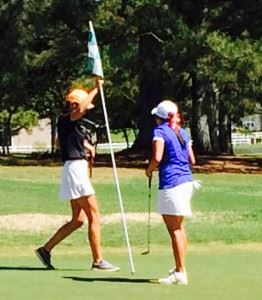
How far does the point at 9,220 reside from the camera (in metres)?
17.5

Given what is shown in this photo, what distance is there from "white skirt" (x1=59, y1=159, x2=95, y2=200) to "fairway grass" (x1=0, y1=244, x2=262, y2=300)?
86 cm

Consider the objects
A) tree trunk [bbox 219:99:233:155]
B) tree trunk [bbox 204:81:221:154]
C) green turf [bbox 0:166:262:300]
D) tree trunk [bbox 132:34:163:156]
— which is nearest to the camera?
green turf [bbox 0:166:262:300]

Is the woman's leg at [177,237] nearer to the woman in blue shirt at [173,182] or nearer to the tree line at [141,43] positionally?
the woman in blue shirt at [173,182]

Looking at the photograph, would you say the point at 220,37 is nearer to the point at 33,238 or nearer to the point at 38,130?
the point at 33,238

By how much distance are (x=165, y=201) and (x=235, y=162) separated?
101ft

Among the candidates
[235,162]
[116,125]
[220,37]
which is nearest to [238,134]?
[116,125]

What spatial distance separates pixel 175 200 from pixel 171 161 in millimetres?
404

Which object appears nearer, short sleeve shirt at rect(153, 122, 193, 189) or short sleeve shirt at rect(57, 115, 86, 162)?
short sleeve shirt at rect(153, 122, 193, 189)

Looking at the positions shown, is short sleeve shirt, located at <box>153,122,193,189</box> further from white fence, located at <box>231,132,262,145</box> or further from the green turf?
white fence, located at <box>231,132,262,145</box>

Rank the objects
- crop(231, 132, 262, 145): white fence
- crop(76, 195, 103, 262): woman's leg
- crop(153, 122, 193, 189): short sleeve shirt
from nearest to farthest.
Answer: crop(153, 122, 193, 189): short sleeve shirt < crop(76, 195, 103, 262): woman's leg < crop(231, 132, 262, 145): white fence

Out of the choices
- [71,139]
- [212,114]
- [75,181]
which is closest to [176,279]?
[75,181]

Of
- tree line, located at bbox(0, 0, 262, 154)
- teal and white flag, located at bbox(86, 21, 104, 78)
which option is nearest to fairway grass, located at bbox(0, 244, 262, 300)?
teal and white flag, located at bbox(86, 21, 104, 78)

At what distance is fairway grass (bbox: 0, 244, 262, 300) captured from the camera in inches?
340

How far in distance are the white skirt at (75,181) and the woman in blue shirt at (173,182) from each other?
1.02m
